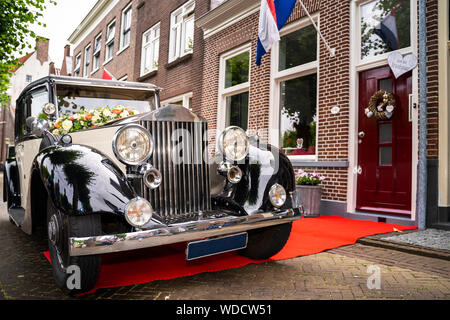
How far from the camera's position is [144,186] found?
2.29 m

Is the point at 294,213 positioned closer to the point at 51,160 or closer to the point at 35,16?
the point at 51,160

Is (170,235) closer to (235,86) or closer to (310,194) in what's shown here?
(310,194)

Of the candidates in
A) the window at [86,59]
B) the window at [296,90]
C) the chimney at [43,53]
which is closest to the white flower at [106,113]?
the window at [296,90]

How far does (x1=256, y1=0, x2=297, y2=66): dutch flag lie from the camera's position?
5.25 meters

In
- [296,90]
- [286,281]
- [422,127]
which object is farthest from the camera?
[296,90]

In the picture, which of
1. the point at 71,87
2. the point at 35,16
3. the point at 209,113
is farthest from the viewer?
the point at 35,16

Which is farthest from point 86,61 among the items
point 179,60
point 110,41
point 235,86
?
point 235,86

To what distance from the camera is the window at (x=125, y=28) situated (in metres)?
13.8

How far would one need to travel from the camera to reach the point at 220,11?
25.9 feet

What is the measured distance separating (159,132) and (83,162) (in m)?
0.60

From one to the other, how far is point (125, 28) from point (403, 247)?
1416 cm

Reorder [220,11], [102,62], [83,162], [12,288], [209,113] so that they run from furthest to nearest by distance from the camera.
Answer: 1. [102,62]
2. [209,113]
3. [220,11]
4. [12,288]
5. [83,162]

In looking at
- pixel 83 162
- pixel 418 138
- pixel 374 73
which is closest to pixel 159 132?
pixel 83 162

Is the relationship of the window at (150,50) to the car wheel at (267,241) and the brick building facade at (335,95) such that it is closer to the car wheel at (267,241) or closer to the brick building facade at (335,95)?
the brick building facade at (335,95)
